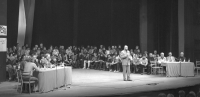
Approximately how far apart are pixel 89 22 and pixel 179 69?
819 centimetres

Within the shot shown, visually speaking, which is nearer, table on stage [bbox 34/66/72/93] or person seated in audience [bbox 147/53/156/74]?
table on stage [bbox 34/66/72/93]

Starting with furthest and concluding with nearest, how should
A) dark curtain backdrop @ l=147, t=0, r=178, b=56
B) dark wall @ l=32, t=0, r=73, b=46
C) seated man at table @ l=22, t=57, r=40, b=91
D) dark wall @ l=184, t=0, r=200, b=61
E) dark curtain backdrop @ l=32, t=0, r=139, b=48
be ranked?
dark curtain backdrop @ l=32, t=0, r=139, b=48 → dark wall @ l=32, t=0, r=73, b=46 → dark curtain backdrop @ l=147, t=0, r=178, b=56 → dark wall @ l=184, t=0, r=200, b=61 → seated man at table @ l=22, t=57, r=40, b=91

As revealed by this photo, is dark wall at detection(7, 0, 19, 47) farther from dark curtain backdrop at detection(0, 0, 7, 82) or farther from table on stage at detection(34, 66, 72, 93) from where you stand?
table on stage at detection(34, 66, 72, 93)

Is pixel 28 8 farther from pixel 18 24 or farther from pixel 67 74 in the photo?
pixel 67 74

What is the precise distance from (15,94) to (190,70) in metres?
7.95

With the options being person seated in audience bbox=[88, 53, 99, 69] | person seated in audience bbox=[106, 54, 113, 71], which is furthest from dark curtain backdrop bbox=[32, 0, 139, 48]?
person seated in audience bbox=[106, 54, 113, 71]

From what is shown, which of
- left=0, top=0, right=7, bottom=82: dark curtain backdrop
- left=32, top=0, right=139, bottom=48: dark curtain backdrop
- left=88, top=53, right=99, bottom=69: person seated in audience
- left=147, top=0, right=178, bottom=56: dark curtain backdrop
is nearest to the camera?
left=0, top=0, right=7, bottom=82: dark curtain backdrop

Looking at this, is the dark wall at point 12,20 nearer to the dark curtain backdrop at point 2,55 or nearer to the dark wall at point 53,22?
the dark wall at point 53,22

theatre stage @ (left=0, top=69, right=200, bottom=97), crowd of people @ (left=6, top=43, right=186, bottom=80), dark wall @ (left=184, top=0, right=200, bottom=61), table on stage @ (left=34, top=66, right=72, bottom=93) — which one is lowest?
theatre stage @ (left=0, top=69, right=200, bottom=97)

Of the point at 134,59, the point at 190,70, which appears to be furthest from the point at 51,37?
the point at 190,70

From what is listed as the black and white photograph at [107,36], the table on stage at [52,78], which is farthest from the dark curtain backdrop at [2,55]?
the table on stage at [52,78]

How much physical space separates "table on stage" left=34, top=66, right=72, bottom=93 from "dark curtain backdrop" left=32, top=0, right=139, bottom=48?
8111 millimetres

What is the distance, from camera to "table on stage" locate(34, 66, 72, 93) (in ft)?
24.0

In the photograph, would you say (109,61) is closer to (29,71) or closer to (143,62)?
(143,62)
